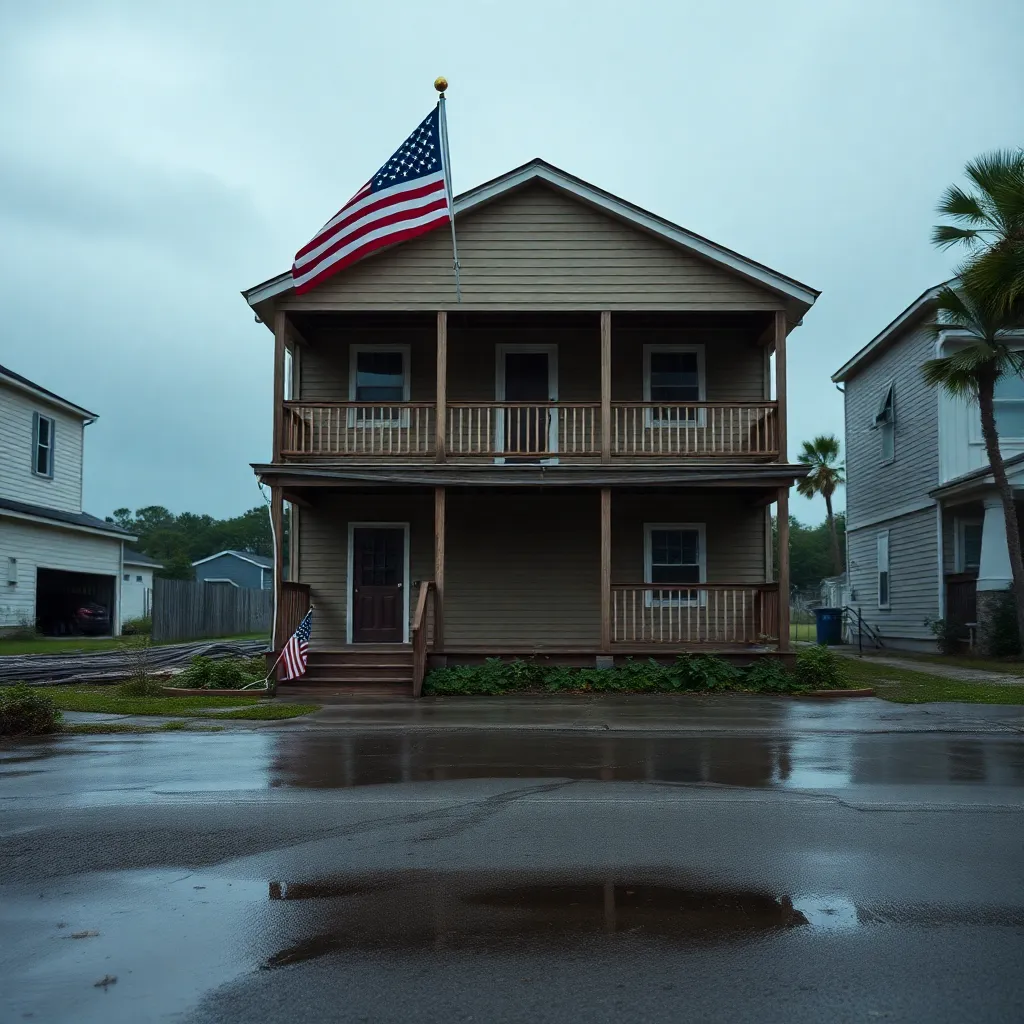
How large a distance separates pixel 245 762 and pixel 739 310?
11392 millimetres

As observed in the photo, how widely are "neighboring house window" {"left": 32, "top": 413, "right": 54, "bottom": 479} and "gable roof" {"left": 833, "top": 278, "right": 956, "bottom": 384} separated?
73.4 ft

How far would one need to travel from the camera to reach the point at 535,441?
1783 centimetres

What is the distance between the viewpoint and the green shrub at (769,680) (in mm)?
15523

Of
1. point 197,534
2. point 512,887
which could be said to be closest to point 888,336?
point 512,887

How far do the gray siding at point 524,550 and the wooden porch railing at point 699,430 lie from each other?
4.54ft

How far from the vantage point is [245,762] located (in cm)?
918

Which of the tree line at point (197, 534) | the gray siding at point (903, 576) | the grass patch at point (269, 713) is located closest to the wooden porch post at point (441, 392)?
the grass patch at point (269, 713)

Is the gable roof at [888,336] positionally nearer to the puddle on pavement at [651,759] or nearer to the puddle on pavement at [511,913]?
the puddle on pavement at [651,759]

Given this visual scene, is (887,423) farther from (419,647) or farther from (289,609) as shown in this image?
(289,609)

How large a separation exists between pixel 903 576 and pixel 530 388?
11.8 m

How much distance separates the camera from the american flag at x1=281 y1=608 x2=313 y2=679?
49.5ft

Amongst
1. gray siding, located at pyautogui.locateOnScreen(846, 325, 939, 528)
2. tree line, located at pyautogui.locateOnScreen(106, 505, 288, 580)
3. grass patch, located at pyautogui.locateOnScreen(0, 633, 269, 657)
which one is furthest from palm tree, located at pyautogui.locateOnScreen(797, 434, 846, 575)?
tree line, located at pyautogui.locateOnScreen(106, 505, 288, 580)

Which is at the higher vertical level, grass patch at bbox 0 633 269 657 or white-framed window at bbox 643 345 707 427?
white-framed window at bbox 643 345 707 427

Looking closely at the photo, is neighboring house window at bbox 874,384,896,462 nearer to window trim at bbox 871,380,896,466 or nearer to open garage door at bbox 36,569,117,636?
window trim at bbox 871,380,896,466
